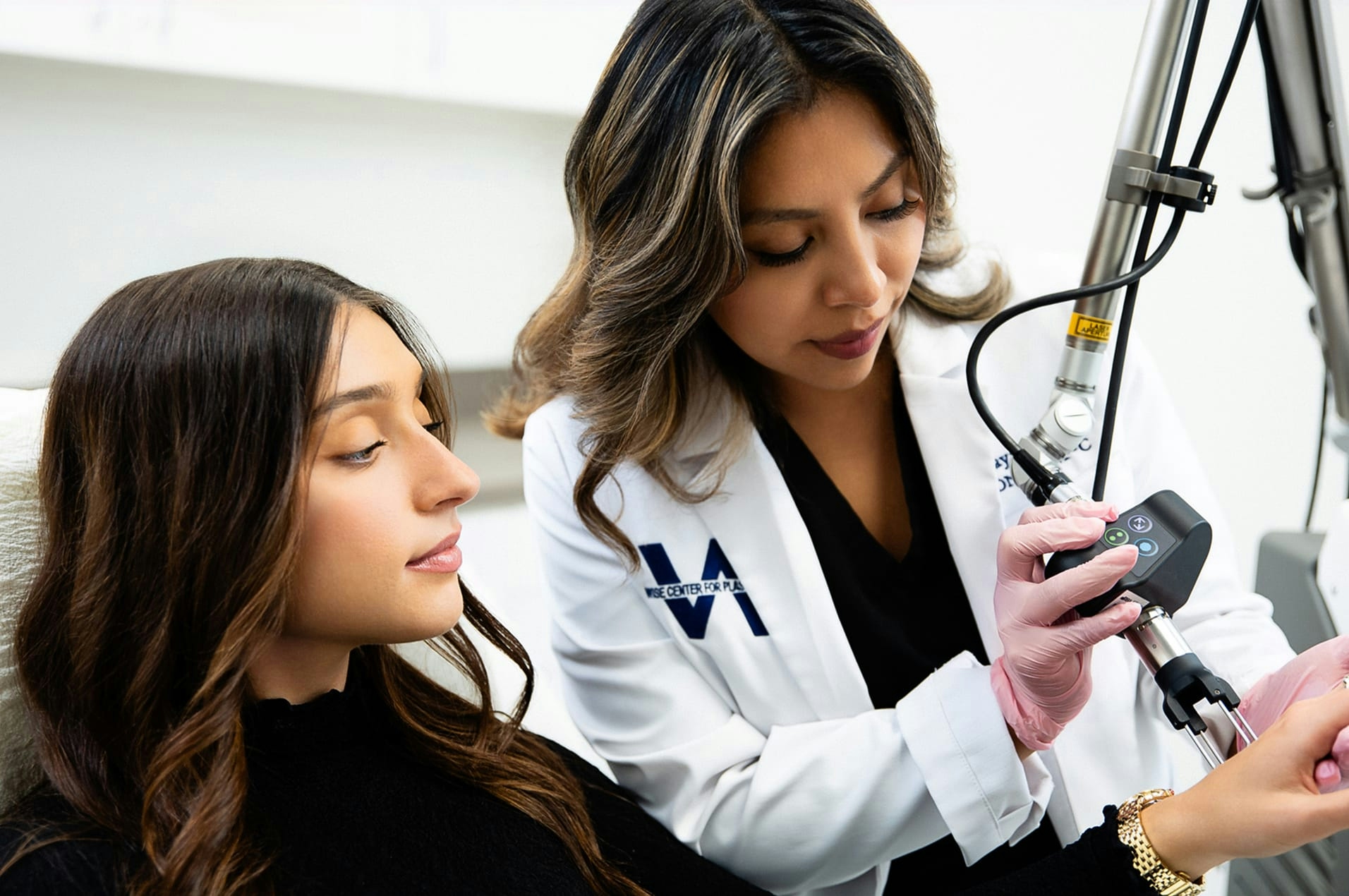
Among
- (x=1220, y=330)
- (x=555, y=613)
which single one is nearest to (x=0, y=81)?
(x=555, y=613)

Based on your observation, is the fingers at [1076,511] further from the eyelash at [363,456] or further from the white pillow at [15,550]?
the white pillow at [15,550]

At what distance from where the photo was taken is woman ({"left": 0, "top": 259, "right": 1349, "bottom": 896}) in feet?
2.59

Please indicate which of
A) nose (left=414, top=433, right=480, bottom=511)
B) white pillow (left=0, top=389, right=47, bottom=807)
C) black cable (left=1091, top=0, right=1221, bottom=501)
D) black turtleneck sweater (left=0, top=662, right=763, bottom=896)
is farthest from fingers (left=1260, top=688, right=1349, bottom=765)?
white pillow (left=0, top=389, right=47, bottom=807)

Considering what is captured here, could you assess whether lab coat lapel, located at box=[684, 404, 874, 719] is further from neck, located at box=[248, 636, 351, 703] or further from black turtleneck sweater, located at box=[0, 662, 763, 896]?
neck, located at box=[248, 636, 351, 703]

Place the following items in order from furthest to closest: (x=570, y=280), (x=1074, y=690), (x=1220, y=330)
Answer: (x=1220, y=330) < (x=570, y=280) < (x=1074, y=690)

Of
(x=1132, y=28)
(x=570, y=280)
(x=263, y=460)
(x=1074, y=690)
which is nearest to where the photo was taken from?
(x=263, y=460)

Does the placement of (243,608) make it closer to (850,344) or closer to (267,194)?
(850,344)

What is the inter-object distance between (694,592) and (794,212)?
0.40 metres

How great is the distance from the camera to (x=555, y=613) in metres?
1.17

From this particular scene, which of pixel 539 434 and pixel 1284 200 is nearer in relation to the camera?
pixel 1284 200

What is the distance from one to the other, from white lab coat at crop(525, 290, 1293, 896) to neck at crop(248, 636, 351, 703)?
0.98 ft

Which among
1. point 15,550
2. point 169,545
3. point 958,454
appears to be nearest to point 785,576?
point 958,454

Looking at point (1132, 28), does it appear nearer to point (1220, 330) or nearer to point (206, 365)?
point (1220, 330)

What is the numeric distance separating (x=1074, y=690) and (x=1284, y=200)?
49 cm
